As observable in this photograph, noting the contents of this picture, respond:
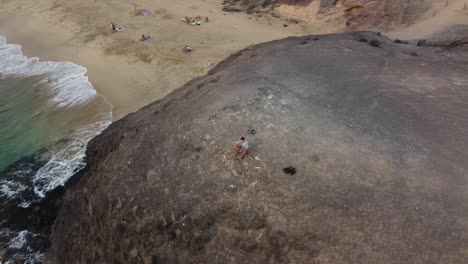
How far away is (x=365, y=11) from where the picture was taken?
18531 millimetres

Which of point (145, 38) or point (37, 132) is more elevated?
point (145, 38)

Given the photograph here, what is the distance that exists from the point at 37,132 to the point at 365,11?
1479cm

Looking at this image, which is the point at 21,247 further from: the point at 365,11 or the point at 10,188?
the point at 365,11

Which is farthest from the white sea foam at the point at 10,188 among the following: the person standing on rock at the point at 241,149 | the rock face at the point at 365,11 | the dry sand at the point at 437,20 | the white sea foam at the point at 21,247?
the dry sand at the point at 437,20

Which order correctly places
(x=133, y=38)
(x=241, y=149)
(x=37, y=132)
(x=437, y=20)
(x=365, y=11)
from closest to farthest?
(x=241, y=149), (x=37, y=132), (x=437, y=20), (x=365, y=11), (x=133, y=38)

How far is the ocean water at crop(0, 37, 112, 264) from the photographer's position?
11.5m

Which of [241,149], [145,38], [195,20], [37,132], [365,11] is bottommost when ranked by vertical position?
[37,132]

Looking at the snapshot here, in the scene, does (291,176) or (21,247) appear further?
(21,247)

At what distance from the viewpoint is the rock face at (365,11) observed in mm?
17938

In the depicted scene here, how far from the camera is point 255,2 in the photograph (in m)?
22.6

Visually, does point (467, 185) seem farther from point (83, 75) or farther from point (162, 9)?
point (162, 9)

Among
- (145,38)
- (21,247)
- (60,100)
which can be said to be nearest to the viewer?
(21,247)

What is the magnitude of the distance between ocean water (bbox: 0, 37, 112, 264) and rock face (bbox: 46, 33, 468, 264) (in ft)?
5.18

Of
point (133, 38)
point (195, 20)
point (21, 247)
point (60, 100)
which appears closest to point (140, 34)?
point (133, 38)
